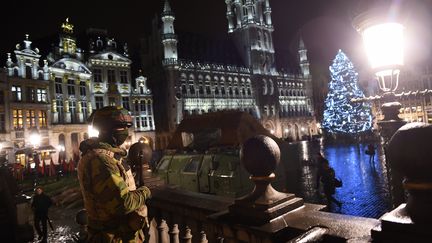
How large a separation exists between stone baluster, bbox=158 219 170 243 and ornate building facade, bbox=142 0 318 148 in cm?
4059

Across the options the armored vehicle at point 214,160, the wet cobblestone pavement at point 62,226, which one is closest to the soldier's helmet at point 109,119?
the wet cobblestone pavement at point 62,226

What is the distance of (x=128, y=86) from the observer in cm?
3897

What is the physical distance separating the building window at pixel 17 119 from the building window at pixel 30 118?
605mm

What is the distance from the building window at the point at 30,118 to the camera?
31.0 meters

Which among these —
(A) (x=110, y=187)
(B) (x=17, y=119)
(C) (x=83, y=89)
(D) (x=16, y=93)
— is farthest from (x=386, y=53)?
(C) (x=83, y=89)

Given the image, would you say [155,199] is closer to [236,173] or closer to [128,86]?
[236,173]

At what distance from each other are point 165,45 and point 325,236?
46111 mm

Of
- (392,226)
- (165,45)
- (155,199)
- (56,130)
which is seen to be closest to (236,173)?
(155,199)

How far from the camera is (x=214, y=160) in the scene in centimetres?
1129

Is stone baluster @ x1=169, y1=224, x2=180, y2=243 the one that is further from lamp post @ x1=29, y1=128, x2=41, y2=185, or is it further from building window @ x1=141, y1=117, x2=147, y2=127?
building window @ x1=141, y1=117, x2=147, y2=127

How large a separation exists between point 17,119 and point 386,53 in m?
33.9

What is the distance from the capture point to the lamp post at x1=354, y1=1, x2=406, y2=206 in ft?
9.86

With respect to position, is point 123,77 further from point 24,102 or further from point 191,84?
point 191,84

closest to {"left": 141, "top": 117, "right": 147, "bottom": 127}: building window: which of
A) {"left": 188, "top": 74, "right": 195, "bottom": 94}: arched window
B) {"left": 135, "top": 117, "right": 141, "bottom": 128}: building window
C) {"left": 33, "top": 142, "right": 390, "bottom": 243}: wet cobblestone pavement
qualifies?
{"left": 135, "top": 117, "right": 141, "bottom": 128}: building window
